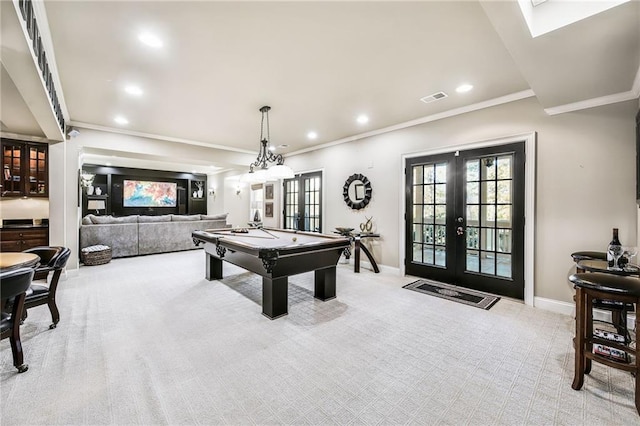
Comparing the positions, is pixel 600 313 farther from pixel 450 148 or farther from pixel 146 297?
pixel 146 297

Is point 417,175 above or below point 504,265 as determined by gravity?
above

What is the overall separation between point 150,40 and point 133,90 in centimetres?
138

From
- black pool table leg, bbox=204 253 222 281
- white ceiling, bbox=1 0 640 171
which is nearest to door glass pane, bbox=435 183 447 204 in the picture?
white ceiling, bbox=1 0 640 171

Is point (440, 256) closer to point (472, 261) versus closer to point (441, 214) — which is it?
point (472, 261)

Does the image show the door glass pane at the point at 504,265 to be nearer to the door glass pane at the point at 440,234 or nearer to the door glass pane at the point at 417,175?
the door glass pane at the point at 440,234

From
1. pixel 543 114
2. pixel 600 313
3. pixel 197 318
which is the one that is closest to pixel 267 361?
pixel 197 318

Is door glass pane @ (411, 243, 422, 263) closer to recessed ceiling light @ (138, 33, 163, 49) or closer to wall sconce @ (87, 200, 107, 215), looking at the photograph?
recessed ceiling light @ (138, 33, 163, 49)

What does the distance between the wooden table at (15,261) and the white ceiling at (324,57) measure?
175cm

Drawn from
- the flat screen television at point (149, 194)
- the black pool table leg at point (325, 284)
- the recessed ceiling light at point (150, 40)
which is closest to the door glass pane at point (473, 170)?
the black pool table leg at point (325, 284)

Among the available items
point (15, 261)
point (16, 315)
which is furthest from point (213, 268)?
point (16, 315)

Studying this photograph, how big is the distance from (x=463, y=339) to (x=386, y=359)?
0.89m

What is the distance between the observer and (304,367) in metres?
2.14

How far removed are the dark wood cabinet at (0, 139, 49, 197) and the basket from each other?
1442mm

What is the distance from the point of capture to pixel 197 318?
304 cm
